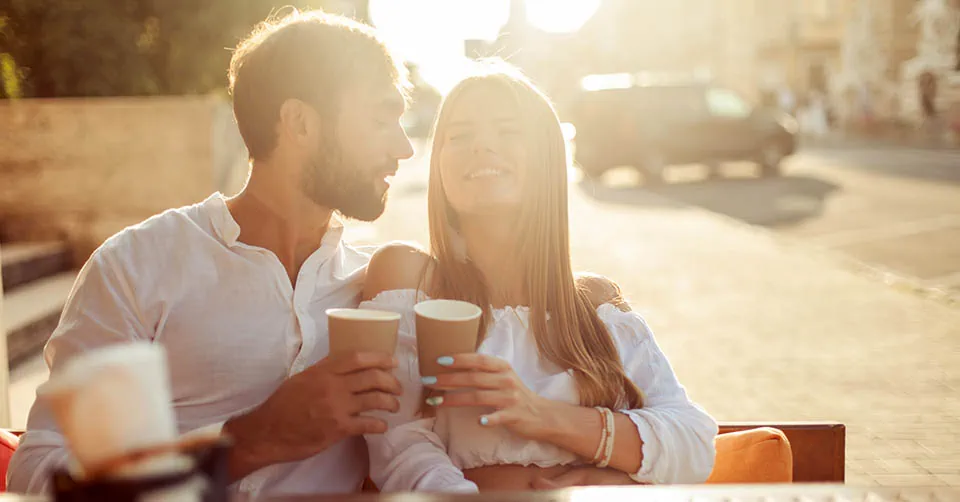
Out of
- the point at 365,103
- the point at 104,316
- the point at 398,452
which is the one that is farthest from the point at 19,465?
the point at 365,103

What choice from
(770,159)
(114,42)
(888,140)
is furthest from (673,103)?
(888,140)

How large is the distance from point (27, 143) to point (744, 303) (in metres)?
5.74

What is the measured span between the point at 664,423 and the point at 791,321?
540cm

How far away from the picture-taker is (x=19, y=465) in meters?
2.00

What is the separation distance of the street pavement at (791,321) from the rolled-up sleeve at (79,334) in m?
→ 1.23

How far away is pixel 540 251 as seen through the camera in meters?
2.54

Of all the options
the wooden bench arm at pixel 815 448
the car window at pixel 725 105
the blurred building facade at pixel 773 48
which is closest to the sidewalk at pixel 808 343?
the wooden bench arm at pixel 815 448

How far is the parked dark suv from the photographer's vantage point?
1809 centimetres

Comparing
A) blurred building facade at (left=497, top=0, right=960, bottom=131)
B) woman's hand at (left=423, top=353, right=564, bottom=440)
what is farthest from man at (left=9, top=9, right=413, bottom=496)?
blurred building facade at (left=497, top=0, right=960, bottom=131)

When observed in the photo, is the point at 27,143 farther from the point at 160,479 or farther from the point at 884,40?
the point at 884,40

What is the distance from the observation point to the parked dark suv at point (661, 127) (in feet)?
59.4

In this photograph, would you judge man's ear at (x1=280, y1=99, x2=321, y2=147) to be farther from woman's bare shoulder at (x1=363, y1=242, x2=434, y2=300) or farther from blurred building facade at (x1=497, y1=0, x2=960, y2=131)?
blurred building facade at (x1=497, y1=0, x2=960, y2=131)

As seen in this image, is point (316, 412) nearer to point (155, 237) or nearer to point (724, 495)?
point (155, 237)

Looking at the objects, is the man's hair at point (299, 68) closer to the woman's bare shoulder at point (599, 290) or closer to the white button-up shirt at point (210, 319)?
the white button-up shirt at point (210, 319)
